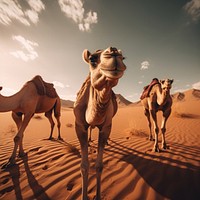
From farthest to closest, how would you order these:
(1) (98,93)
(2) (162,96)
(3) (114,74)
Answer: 1. (2) (162,96)
2. (1) (98,93)
3. (3) (114,74)

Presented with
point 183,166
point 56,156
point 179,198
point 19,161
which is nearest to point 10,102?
point 19,161

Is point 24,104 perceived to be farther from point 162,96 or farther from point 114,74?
point 162,96

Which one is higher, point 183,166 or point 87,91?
point 87,91

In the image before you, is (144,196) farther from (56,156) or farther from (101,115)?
(56,156)

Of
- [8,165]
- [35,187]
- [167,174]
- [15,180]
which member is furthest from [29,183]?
[167,174]

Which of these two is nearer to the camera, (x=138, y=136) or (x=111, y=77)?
(x=111, y=77)

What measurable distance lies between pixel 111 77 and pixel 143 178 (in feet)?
8.72

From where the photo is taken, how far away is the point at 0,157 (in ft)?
13.1

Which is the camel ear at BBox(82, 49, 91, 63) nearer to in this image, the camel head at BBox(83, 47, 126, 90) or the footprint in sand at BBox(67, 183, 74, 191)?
the camel head at BBox(83, 47, 126, 90)

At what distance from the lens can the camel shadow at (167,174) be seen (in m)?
2.44

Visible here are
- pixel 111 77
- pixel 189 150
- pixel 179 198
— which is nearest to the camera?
pixel 111 77

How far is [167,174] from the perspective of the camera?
3.00 m

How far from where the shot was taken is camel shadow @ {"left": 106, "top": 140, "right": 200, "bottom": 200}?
96.1 inches

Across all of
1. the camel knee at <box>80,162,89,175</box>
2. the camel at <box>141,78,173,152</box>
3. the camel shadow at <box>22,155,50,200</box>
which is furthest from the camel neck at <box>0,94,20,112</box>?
the camel at <box>141,78,173,152</box>
